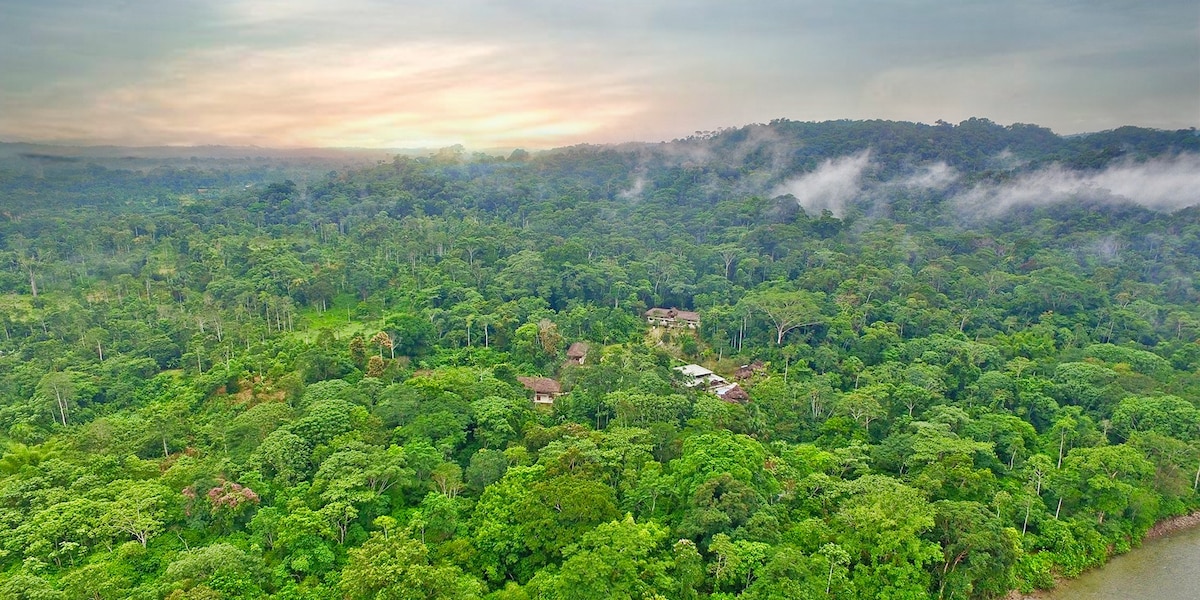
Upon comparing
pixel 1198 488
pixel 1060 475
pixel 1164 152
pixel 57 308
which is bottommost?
pixel 1198 488

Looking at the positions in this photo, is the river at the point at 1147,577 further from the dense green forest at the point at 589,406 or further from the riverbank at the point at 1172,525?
the dense green forest at the point at 589,406

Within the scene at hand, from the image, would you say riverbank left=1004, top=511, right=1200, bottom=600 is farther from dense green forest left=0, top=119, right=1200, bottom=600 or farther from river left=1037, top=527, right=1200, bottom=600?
dense green forest left=0, top=119, right=1200, bottom=600

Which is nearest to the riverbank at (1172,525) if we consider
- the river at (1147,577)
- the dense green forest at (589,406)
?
the river at (1147,577)

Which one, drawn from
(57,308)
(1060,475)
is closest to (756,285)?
(1060,475)

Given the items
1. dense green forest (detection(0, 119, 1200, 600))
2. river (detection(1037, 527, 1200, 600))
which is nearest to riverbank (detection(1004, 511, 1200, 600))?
river (detection(1037, 527, 1200, 600))

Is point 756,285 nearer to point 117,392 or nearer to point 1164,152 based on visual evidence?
point 117,392

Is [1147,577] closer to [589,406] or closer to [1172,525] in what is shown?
[1172,525]
